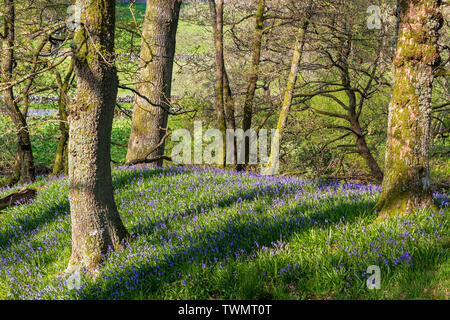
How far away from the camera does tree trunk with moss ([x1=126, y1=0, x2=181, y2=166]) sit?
32.0 feet

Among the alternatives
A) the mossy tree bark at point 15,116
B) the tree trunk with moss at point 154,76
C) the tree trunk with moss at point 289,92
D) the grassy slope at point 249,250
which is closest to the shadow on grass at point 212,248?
the grassy slope at point 249,250

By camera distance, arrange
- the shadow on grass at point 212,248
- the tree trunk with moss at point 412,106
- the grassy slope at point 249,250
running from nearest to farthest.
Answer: the grassy slope at point 249,250 < the shadow on grass at point 212,248 < the tree trunk with moss at point 412,106

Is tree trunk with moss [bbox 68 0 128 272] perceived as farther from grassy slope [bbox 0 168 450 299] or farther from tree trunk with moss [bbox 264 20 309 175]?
tree trunk with moss [bbox 264 20 309 175]

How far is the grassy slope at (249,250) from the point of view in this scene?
13.6 feet

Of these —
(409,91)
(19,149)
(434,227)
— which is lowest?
(434,227)

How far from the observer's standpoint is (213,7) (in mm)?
14508

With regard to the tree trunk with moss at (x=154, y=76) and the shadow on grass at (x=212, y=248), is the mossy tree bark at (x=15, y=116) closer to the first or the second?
the tree trunk with moss at (x=154, y=76)

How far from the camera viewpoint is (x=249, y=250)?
487 cm

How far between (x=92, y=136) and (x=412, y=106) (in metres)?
4.26

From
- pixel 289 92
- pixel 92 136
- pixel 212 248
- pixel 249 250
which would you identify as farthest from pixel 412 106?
pixel 289 92

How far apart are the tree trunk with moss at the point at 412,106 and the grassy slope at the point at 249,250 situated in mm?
349
